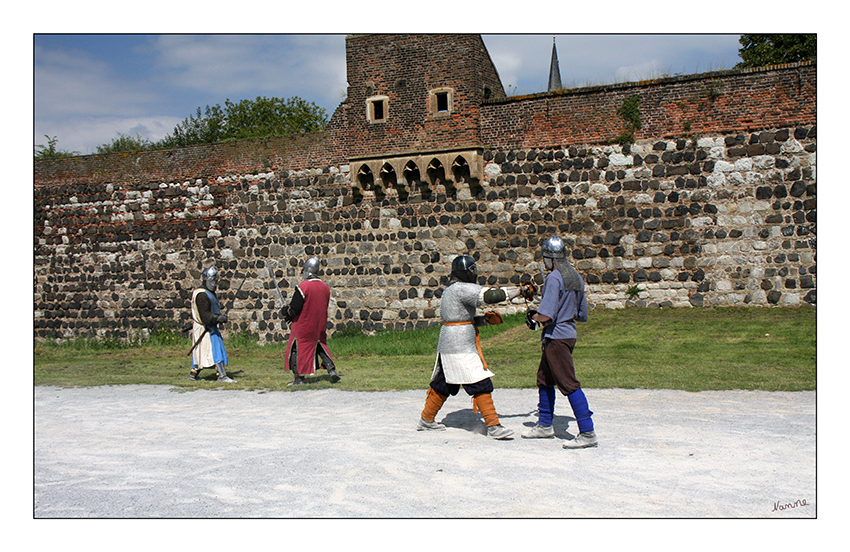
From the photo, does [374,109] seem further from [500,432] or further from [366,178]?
[500,432]

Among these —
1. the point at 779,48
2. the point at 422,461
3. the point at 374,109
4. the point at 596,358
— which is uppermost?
the point at 779,48

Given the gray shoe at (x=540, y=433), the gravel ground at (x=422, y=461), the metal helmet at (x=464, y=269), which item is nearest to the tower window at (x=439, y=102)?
the gravel ground at (x=422, y=461)

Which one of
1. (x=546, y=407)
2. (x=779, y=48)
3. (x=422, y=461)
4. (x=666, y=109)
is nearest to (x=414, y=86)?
(x=666, y=109)

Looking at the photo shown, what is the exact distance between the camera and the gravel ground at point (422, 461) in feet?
13.6

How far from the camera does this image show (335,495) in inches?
172

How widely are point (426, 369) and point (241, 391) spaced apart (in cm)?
301

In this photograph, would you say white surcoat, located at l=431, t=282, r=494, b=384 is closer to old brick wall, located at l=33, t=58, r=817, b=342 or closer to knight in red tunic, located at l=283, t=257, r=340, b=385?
knight in red tunic, located at l=283, t=257, r=340, b=385

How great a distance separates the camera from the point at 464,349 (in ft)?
20.3

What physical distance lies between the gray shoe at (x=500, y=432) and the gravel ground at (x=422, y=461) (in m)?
0.14

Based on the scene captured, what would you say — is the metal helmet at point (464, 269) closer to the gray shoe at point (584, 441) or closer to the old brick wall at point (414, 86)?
the gray shoe at point (584, 441)

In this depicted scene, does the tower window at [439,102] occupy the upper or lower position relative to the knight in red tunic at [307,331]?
upper

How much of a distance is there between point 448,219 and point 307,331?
705 cm

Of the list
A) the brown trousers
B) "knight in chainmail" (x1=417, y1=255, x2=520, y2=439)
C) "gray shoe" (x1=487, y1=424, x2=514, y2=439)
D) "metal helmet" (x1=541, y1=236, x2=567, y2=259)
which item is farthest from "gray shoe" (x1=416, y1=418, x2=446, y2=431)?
"metal helmet" (x1=541, y1=236, x2=567, y2=259)

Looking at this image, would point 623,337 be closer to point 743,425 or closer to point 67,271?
point 743,425
